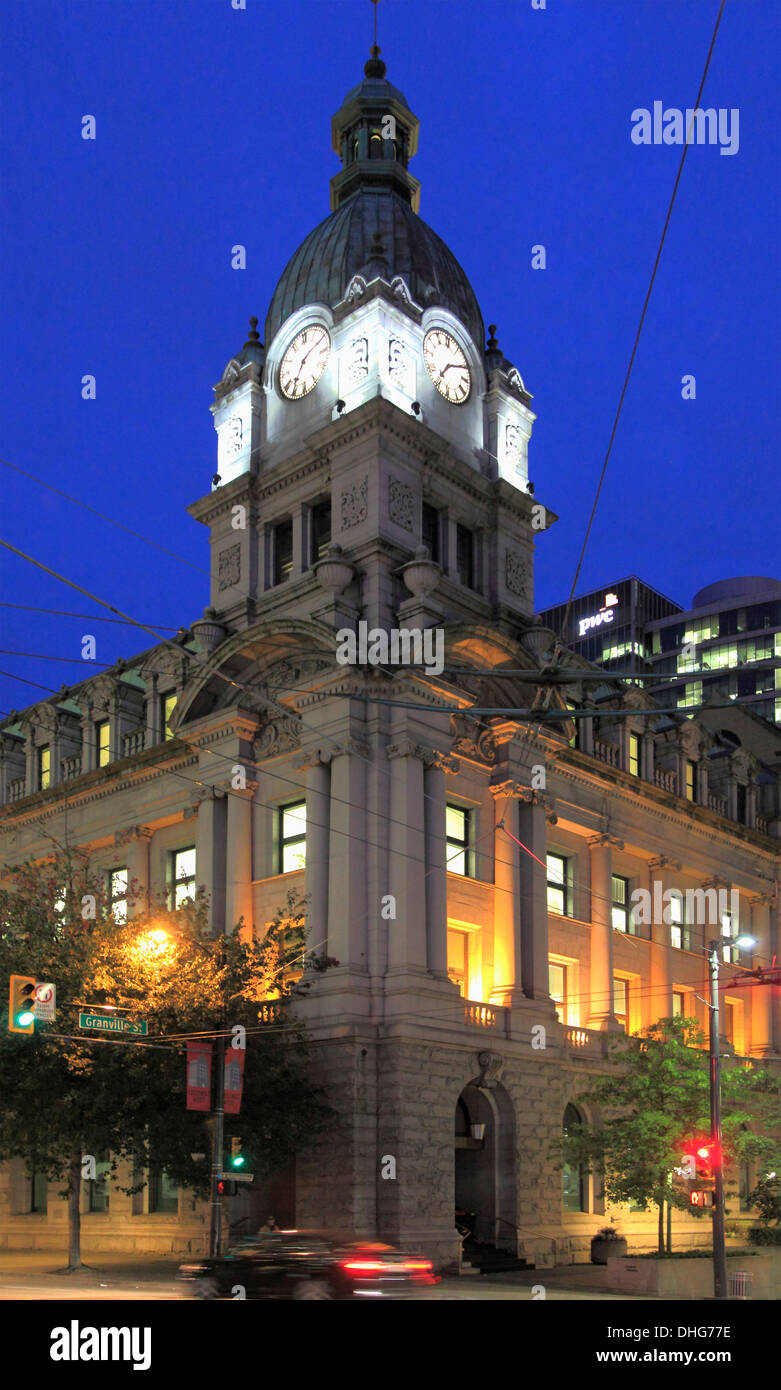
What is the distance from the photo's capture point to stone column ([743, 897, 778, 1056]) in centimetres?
5569

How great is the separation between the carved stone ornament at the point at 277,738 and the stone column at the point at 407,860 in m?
3.40

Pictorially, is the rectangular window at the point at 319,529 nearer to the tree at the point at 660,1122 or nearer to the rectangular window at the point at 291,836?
the rectangular window at the point at 291,836

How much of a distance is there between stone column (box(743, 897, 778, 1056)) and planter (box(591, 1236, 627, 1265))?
16659 mm

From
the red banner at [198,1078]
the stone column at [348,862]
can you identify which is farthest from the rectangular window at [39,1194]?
the red banner at [198,1078]

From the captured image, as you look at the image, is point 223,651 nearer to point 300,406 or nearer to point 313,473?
point 313,473

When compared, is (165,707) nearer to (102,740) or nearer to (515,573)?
(102,740)

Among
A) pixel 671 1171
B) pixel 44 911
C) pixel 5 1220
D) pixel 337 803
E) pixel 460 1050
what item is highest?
pixel 337 803

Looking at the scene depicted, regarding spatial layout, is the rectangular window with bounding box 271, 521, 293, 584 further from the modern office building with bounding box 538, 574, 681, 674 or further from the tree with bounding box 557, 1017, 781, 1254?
the modern office building with bounding box 538, 574, 681, 674

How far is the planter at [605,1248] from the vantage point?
40.3m

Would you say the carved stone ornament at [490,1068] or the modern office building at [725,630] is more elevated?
the modern office building at [725,630]

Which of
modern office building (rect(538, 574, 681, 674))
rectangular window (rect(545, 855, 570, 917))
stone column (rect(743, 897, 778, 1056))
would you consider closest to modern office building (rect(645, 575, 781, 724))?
modern office building (rect(538, 574, 681, 674))

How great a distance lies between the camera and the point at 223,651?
140 ft
